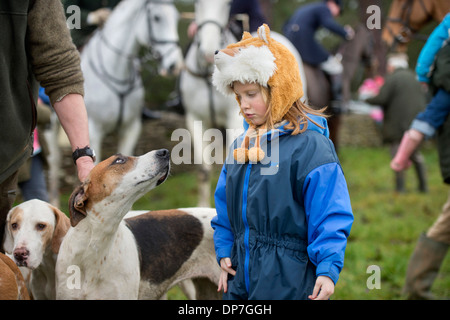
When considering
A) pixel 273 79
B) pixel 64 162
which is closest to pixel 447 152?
pixel 273 79

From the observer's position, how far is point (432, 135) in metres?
4.45

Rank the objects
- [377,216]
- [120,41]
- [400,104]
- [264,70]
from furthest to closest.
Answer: [400,104] → [377,216] → [120,41] → [264,70]

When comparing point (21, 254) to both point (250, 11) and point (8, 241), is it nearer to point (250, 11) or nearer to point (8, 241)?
point (8, 241)

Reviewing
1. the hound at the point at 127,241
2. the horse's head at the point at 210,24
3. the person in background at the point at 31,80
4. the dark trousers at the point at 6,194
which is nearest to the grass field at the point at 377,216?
the hound at the point at 127,241

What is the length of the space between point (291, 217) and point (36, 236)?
1390 millimetres

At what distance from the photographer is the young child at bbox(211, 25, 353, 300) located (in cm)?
264

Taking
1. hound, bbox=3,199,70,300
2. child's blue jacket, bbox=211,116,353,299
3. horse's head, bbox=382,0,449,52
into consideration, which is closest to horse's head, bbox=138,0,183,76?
horse's head, bbox=382,0,449,52

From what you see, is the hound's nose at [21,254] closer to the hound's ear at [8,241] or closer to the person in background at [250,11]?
the hound's ear at [8,241]

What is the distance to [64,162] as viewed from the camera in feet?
34.6

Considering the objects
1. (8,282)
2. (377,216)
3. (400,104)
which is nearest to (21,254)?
(8,282)

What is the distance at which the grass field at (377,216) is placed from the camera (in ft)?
17.8

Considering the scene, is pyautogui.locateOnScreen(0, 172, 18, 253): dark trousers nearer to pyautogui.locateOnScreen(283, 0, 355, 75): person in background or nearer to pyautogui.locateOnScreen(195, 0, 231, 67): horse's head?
pyautogui.locateOnScreen(195, 0, 231, 67): horse's head

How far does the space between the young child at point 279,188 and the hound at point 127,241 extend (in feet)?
1.58

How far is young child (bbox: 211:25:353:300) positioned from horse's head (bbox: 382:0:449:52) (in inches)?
169
